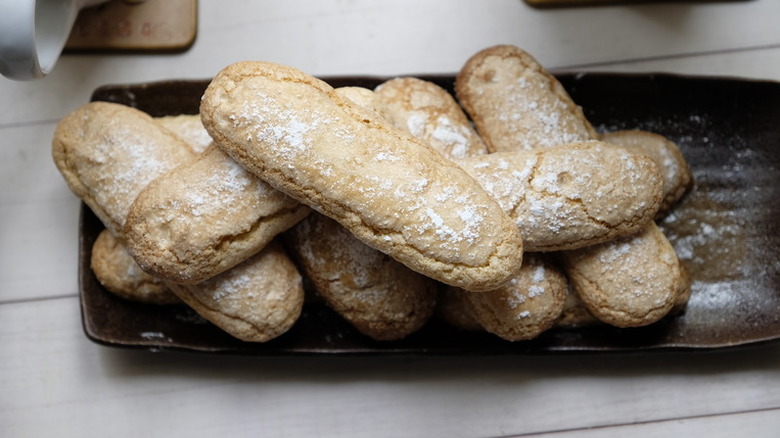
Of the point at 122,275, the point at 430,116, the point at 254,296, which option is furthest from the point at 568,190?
the point at 122,275

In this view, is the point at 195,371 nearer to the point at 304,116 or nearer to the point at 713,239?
the point at 304,116

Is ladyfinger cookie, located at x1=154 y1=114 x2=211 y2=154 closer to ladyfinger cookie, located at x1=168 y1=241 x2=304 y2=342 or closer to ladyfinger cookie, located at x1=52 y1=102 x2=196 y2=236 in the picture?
ladyfinger cookie, located at x1=52 y1=102 x2=196 y2=236

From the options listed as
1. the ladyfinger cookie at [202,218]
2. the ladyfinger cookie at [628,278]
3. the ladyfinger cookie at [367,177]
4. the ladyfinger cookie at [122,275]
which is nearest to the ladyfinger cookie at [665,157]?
the ladyfinger cookie at [628,278]

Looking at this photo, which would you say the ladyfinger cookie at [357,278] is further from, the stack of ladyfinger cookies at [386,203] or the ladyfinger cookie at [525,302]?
the ladyfinger cookie at [525,302]

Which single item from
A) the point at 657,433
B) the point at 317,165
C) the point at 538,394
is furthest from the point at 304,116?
the point at 657,433

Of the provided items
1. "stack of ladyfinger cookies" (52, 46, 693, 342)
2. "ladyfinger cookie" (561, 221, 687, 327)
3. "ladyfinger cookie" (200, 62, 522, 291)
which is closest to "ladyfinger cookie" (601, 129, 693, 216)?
"stack of ladyfinger cookies" (52, 46, 693, 342)
